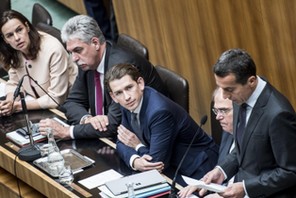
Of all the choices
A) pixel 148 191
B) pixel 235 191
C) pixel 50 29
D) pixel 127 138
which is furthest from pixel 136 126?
pixel 50 29

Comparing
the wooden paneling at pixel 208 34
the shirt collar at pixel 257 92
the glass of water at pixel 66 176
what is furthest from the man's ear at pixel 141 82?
the wooden paneling at pixel 208 34

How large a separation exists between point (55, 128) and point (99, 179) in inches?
30.7

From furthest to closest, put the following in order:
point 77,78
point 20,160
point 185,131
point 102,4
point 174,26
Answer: point 102,4 → point 174,26 → point 77,78 → point 20,160 → point 185,131

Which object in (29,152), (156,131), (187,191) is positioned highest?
(156,131)

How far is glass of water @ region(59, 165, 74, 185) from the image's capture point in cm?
517

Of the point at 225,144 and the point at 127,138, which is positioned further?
the point at 127,138

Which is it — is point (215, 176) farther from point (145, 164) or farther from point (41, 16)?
point (41, 16)

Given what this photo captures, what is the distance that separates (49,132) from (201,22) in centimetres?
155

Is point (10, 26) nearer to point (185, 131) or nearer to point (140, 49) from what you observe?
point (140, 49)

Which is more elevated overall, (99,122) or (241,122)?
(241,122)

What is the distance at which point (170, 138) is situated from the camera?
5.14 metres

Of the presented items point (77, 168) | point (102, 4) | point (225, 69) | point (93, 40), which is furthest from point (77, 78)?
point (102, 4)

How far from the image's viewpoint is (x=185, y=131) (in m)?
5.18

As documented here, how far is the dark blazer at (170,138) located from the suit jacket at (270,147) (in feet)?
1.80
